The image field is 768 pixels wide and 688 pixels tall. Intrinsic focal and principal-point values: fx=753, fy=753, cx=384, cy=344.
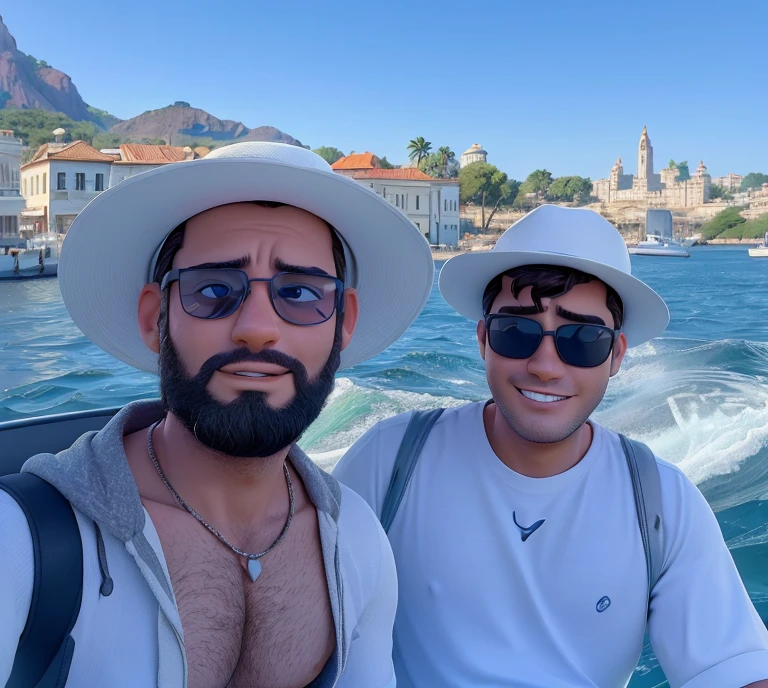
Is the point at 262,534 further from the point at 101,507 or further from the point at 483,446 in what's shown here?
the point at 483,446

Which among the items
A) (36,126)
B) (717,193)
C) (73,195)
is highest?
(36,126)

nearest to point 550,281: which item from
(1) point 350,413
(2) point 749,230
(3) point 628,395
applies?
(1) point 350,413

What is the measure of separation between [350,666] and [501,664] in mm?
422

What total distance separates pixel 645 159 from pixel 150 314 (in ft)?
419

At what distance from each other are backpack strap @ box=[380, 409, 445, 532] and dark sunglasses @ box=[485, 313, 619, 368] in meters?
0.26

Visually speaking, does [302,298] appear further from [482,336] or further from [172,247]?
[482,336]

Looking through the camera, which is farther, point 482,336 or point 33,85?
point 33,85

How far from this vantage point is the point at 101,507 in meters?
1.02

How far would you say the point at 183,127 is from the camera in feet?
450

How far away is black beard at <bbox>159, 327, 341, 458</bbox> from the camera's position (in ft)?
3.76

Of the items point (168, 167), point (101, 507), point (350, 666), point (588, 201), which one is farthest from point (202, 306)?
point (588, 201)

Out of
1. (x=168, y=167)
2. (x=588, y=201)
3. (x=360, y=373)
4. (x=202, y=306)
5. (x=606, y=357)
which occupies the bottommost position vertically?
(x=360, y=373)

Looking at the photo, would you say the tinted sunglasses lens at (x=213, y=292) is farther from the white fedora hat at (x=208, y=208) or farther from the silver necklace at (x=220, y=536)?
the silver necklace at (x=220, y=536)

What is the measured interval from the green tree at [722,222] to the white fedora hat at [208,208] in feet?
292
